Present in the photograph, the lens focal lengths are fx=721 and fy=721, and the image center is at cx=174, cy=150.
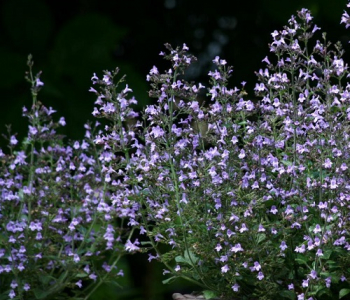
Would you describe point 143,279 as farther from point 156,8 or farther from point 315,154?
point 315,154

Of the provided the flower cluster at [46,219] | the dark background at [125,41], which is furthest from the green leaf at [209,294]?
the dark background at [125,41]

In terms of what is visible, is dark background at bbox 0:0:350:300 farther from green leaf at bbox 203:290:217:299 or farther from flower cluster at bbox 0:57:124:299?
green leaf at bbox 203:290:217:299

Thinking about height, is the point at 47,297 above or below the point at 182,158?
below

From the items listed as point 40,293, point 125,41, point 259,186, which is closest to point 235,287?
point 259,186

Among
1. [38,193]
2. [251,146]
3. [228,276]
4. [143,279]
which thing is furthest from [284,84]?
[143,279]

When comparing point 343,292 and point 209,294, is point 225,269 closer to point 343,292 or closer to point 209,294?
point 209,294

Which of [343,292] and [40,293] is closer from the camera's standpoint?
[343,292]

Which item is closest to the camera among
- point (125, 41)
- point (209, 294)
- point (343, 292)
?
point (343, 292)

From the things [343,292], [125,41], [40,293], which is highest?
[125,41]

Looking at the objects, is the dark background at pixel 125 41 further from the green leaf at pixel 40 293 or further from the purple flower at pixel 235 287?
the purple flower at pixel 235 287
